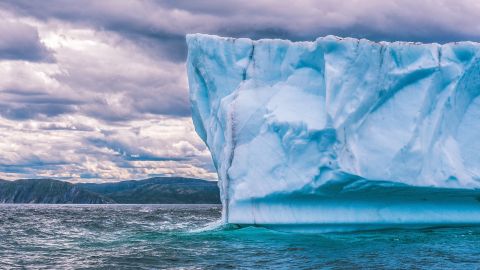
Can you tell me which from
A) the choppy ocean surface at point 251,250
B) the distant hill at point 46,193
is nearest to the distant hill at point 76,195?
the distant hill at point 46,193

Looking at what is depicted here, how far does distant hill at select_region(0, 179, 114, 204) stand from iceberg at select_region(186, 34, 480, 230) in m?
129

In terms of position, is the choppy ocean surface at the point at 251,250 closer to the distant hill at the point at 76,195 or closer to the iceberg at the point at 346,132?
the iceberg at the point at 346,132

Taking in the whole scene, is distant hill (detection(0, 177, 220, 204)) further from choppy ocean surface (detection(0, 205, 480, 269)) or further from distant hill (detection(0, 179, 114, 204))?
choppy ocean surface (detection(0, 205, 480, 269))

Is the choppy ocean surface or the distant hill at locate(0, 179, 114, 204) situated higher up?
the distant hill at locate(0, 179, 114, 204)

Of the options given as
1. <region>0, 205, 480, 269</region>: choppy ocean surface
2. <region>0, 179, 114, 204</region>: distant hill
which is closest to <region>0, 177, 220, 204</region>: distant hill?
<region>0, 179, 114, 204</region>: distant hill

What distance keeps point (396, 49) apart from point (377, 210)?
180 inches

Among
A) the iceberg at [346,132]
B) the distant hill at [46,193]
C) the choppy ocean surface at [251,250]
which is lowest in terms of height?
the choppy ocean surface at [251,250]

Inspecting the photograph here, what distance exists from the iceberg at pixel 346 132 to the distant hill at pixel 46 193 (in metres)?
129

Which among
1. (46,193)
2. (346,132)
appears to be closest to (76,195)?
(46,193)

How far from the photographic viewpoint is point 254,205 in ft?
56.6

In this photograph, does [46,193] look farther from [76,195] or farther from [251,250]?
[251,250]

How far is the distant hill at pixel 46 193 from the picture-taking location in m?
143

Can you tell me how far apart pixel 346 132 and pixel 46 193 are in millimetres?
139737

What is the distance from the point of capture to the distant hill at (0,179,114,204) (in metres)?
143
